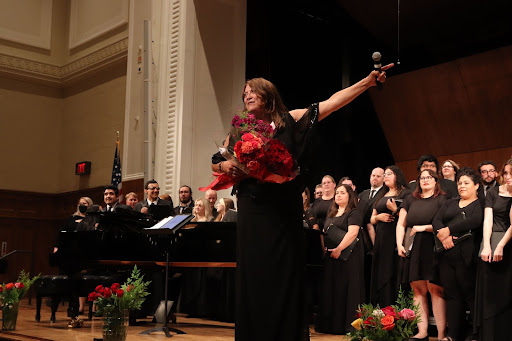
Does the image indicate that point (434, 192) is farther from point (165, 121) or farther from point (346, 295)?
point (165, 121)

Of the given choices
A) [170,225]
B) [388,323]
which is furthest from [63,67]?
[388,323]

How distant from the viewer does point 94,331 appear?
19.4 feet

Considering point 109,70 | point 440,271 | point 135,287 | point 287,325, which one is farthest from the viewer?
point 109,70

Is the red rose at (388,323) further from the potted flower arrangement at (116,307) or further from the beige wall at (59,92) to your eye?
the beige wall at (59,92)

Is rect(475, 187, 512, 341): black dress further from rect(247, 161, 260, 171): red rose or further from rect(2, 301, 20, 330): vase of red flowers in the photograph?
rect(2, 301, 20, 330): vase of red flowers

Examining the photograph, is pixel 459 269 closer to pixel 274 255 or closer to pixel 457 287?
pixel 457 287

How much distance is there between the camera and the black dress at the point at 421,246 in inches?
217

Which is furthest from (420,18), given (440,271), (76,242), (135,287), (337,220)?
(135,287)

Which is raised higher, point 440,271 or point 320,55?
point 320,55

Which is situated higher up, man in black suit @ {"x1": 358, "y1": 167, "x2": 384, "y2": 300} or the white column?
the white column

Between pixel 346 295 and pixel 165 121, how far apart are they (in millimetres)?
4250

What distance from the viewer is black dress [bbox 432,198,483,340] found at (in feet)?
17.3

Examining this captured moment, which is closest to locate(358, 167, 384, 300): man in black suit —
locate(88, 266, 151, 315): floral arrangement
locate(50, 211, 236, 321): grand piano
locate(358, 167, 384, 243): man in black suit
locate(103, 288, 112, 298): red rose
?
locate(358, 167, 384, 243): man in black suit

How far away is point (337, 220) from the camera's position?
646 cm
